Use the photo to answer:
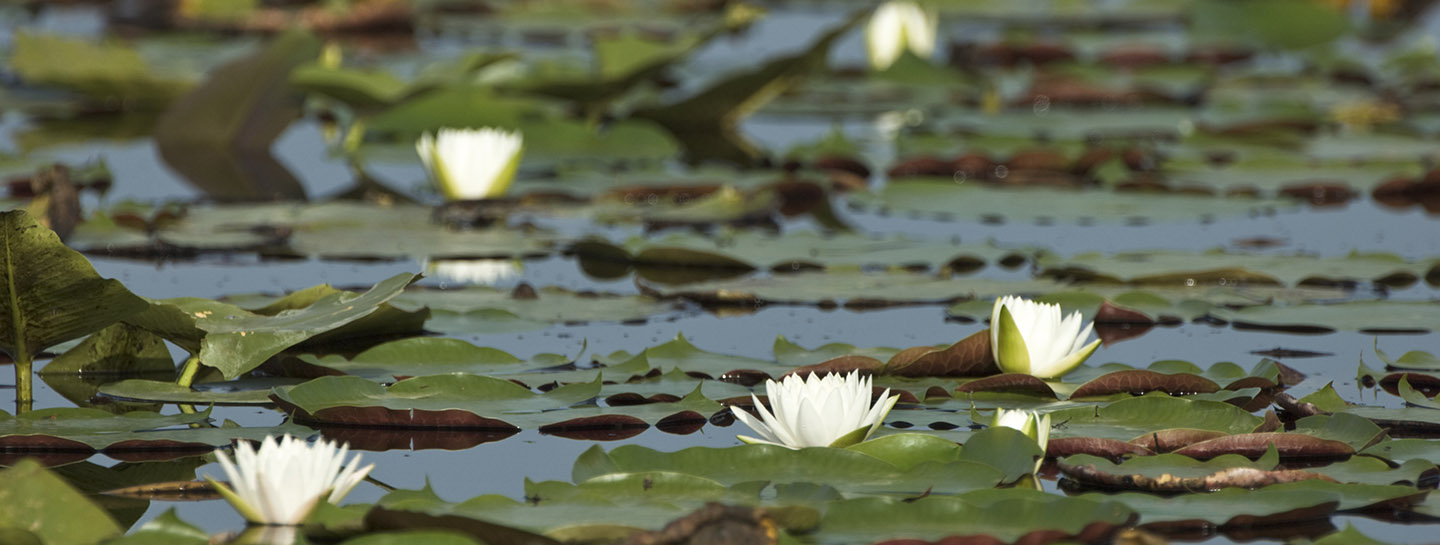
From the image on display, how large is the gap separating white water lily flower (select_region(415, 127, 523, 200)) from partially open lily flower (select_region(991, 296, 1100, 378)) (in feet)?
6.63

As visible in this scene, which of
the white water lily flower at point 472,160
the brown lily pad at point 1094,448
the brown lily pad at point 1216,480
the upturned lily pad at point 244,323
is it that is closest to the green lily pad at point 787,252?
the white water lily flower at point 472,160

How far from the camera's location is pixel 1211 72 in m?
7.38

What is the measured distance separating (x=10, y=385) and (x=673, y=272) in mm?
1398

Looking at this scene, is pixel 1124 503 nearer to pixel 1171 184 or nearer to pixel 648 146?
pixel 1171 184

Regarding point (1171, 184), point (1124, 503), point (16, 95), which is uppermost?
point (16, 95)

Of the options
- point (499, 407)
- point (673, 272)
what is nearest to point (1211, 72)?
point (673, 272)

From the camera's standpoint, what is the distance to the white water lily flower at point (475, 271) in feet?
11.5

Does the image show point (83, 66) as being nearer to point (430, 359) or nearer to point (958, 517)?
point (430, 359)

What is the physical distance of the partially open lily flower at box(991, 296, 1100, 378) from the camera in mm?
2348

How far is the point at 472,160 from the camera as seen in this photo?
4156 mm

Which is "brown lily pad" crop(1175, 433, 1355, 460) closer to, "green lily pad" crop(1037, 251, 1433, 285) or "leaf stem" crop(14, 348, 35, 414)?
"green lily pad" crop(1037, 251, 1433, 285)

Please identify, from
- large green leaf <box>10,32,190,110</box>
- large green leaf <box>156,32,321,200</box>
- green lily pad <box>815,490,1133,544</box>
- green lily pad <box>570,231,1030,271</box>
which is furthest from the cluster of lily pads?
large green leaf <box>10,32,190,110</box>

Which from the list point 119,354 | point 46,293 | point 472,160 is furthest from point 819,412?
point 472,160

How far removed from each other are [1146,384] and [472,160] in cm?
220
